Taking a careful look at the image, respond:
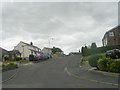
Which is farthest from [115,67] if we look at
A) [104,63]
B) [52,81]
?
[52,81]

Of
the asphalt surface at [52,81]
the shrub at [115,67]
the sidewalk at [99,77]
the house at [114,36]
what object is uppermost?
the house at [114,36]

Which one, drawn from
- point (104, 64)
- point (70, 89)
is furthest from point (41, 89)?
point (104, 64)

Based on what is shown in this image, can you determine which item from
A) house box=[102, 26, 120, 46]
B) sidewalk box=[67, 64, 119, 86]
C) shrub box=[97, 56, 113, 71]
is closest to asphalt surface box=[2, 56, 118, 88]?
sidewalk box=[67, 64, 119, 86]

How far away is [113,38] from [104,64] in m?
47.6

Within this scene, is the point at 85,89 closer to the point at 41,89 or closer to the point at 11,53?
the point at 41,89

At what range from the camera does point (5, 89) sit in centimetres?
1705

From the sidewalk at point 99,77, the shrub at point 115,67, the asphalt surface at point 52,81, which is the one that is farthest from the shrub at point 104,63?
the asphalt surface at point 52,81

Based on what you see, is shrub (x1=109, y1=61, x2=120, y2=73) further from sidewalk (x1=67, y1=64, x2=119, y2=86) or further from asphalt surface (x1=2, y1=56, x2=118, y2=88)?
asphalt surface (x1=2, y1=56, x2=118, y2=88)

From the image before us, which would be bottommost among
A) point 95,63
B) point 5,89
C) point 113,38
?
point 5,89

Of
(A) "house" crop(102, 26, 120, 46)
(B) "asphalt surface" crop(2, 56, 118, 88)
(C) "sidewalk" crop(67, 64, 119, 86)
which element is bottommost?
(B) "asphalt surface" crop(2, 56, 118, 88)

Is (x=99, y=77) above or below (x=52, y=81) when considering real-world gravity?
above

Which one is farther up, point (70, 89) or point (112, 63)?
point (112, 63)

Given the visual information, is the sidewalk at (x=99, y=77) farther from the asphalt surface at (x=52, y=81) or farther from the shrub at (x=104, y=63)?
the shrub at (x=104, y=63)

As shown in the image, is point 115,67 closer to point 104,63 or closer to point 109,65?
point 109,65
